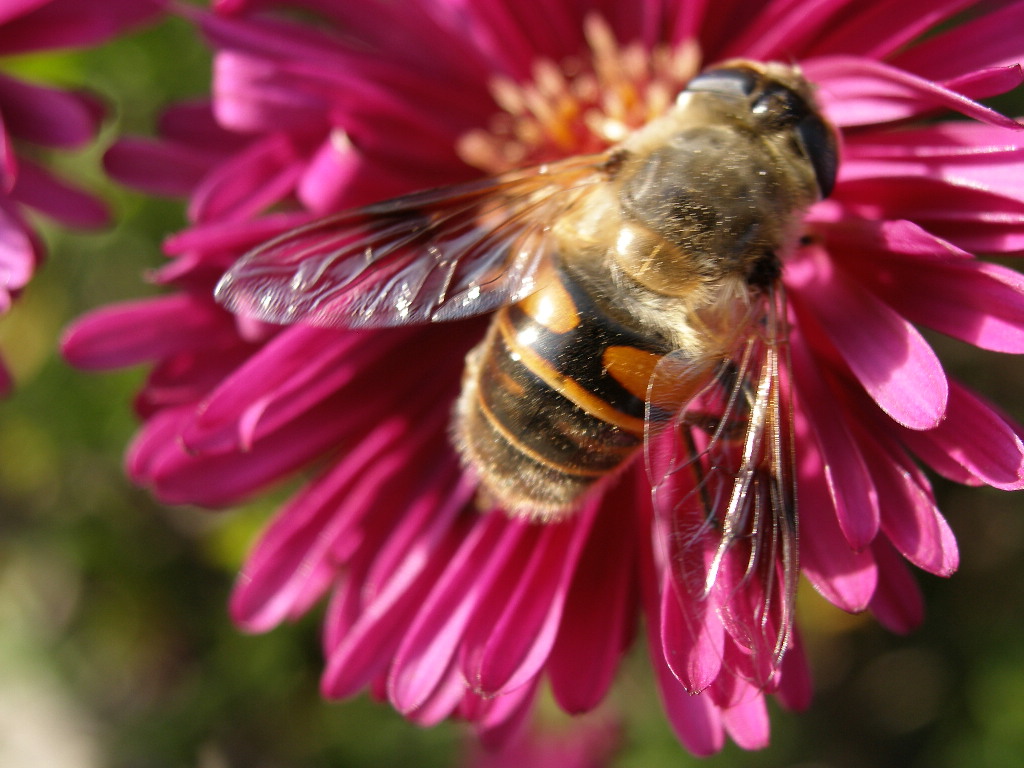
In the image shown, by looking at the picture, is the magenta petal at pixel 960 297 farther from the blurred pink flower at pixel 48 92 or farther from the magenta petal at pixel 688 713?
the blurred pink flower at pixel 48 92

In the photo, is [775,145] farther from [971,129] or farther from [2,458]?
[2,458]

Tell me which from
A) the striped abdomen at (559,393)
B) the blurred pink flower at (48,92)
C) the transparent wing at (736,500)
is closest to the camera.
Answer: the transparent wing at (736,500)

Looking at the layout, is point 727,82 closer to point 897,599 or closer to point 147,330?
point 897,599

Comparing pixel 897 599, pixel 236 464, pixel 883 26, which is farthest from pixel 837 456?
pixel 236 464

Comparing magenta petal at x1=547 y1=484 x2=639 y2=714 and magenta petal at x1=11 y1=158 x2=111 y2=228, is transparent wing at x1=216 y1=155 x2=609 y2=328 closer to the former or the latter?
magenta petal at x1=547 y1=484 x2=639 y2=714

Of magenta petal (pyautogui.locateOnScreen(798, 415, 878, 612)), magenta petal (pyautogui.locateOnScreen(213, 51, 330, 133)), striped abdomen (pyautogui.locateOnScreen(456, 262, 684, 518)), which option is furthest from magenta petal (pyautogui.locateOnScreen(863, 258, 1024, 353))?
magenta petal (pyautogui.locateOnScreen(213, 51, 330, 133))

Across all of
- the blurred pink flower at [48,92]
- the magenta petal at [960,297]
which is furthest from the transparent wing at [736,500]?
the blurred pink flower at [48,92]
